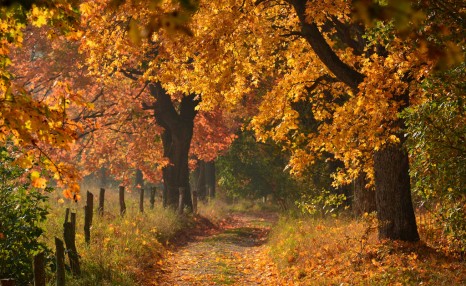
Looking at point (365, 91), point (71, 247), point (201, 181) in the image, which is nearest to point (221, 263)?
point (71, 247)

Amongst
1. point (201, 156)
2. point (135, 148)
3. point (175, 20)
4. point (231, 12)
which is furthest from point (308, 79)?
point (201, 156)

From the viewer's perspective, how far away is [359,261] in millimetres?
11266

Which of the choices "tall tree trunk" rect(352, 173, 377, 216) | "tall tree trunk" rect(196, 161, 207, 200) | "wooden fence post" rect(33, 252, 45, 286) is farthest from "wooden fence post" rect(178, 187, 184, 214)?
"wooden fence post" rect(33, 252, 45, 286)

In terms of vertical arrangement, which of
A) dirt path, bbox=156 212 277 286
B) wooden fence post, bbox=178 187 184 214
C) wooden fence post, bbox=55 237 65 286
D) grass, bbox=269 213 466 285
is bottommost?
dirt path, bbox=156 212 277 286

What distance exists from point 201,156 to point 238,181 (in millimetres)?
7654

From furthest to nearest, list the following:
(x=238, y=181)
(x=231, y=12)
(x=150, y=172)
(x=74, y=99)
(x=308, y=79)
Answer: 1. (x=238, y=181)
2. (x=150, y=172)
3. (x=308, y=79)
4. (x=231, y=12)
5. (x=74, y=99)

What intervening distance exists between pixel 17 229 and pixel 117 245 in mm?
5435

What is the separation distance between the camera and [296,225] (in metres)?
17.9

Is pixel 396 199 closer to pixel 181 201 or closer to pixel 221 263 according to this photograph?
pixel 221 263

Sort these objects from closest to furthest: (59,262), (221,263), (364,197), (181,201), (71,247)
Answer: (59,262), (71,247), (221,263), (364,197), (181,201)

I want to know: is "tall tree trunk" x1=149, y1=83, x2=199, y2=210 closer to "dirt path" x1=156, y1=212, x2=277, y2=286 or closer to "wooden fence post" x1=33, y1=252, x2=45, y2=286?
"dirt path" x1=156, y1=212, x2=277, y2=286

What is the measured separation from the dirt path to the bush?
4.35 meters

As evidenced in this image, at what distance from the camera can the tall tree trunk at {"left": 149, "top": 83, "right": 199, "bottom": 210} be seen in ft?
85.9

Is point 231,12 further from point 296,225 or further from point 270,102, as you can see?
point 296,225
